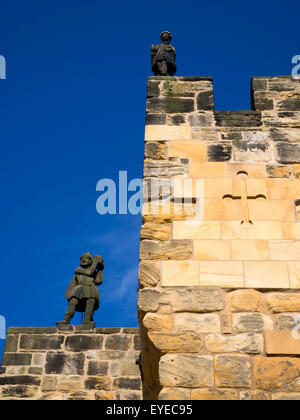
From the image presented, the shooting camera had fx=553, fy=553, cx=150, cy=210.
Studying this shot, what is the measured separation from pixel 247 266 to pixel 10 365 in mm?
5066

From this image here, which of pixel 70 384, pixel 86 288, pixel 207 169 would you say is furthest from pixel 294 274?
pixel 86 288

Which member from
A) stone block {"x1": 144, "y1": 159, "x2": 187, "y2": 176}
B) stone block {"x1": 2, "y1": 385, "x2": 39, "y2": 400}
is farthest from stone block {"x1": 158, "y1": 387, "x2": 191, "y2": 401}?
stone block {"x1": 2, "y1": 385, "x2": 39, "y2": 400}

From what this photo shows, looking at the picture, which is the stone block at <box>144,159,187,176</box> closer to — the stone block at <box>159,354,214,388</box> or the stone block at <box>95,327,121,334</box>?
the stone block at <box>159,354,214,388</box>

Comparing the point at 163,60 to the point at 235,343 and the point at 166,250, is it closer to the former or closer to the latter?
the point at 166,250

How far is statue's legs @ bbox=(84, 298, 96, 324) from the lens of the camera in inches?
345

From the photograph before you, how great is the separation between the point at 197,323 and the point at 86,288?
204 inches

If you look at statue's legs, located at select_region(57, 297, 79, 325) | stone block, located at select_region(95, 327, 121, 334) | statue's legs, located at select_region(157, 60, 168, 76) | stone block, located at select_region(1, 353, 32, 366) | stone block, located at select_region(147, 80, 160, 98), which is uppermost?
statue's legs, located at select_region(157, 60, 168, 76)

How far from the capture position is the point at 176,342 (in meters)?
4.14

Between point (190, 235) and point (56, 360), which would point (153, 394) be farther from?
point (56, 360)

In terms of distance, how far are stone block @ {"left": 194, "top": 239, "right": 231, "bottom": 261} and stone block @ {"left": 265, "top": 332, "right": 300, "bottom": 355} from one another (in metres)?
0.71

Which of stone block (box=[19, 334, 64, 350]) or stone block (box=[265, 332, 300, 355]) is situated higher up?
stone block (box=[19, 334, 64, 350])

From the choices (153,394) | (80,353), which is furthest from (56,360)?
(153,394)

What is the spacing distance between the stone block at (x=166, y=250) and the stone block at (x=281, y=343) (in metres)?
0.91

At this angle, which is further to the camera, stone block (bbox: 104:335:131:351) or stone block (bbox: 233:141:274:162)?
stone block (bbox: 104:335:131:351)
